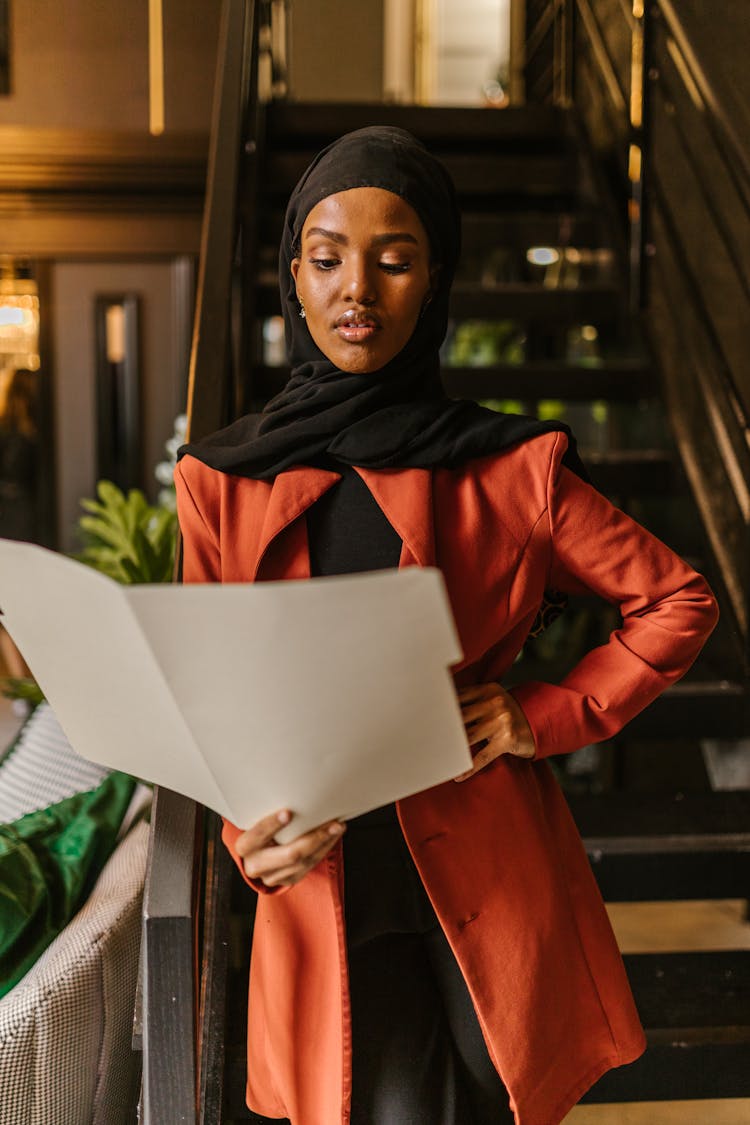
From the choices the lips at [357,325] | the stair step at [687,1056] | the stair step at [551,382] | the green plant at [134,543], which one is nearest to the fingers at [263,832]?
the lips at [357,325]

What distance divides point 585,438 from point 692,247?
2127mm

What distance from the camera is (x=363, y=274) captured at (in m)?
1.05

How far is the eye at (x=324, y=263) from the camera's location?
3.53ft

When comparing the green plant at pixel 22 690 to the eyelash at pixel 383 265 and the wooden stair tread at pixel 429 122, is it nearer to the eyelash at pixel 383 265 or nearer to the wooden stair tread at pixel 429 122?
the eyelash at pixel 383 265

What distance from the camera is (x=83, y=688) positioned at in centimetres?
96

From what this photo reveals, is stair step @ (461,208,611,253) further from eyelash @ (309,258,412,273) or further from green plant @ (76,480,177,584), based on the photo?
eyelash @ (309,258,412,273)

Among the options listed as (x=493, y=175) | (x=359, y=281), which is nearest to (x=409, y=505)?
(x=359, y=281)

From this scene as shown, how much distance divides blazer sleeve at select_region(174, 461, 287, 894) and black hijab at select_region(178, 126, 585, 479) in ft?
0.10

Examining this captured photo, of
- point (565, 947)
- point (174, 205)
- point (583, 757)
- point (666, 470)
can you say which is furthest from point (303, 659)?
point (174, 205)

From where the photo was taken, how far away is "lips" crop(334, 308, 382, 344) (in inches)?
42.0

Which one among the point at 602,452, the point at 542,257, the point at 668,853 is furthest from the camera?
the point at 542,257

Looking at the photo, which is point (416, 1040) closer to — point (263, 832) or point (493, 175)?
point (263, 832)

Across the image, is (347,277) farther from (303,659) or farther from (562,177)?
(562,177)

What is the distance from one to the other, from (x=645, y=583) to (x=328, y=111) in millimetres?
3097
